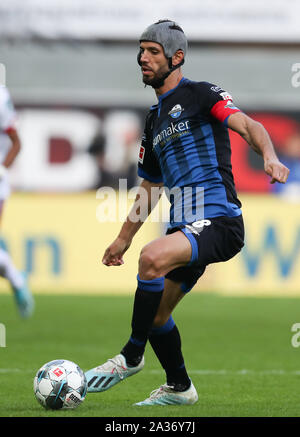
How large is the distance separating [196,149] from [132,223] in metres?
0.66

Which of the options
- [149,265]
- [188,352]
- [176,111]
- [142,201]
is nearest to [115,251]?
[142,201]

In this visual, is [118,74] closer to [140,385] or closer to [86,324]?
[86,324]

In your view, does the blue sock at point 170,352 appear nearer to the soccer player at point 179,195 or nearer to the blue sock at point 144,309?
the soccer player at point 179,195

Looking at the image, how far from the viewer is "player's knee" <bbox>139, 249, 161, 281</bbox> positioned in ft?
17.3

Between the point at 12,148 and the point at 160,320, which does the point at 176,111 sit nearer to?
the point at 160,320

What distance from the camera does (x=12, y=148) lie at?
9617 mm

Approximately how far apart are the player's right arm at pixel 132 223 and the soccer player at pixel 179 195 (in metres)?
0.24

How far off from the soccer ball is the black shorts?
32.5 inches

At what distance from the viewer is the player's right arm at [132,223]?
595cm

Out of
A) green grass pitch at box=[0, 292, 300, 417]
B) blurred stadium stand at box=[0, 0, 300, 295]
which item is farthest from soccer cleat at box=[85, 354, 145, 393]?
blurred stadium stand at box=[0, 0, 300, 295]

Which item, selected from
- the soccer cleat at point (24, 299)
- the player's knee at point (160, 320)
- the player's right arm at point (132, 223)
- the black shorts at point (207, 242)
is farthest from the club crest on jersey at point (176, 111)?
the soccer cleat at point (24, 299)
